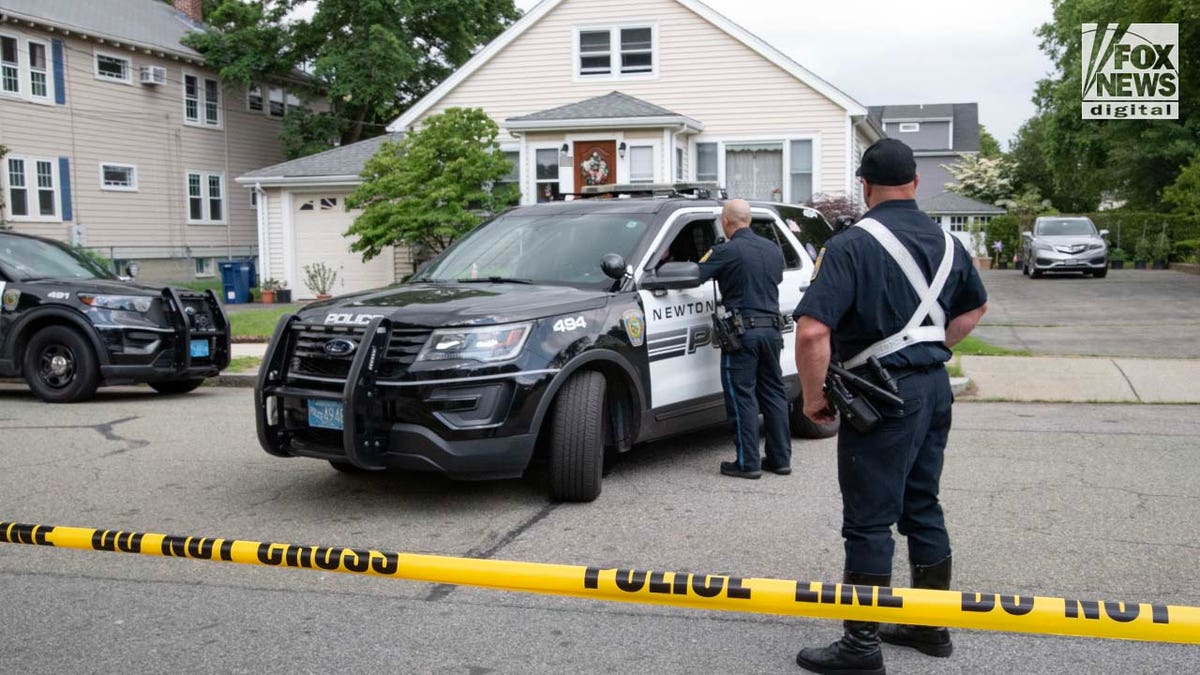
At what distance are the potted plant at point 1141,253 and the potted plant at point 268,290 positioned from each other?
79.7 ft

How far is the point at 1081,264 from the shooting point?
2620 centimetres

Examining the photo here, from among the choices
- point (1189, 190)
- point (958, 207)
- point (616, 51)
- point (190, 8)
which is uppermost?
point (190, 8)

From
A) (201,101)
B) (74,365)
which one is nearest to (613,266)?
(74,365)

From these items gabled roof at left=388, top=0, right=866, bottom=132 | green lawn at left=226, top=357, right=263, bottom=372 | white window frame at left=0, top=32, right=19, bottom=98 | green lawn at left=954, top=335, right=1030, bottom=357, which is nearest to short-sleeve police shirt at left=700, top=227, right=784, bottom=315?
green lawn at left=954, top=335, right=1030, bottom=357

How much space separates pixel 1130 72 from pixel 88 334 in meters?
29.1

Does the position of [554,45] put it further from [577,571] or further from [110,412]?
[577,571]

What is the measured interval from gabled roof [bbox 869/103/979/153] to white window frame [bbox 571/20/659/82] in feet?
157

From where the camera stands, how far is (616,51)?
2312cm

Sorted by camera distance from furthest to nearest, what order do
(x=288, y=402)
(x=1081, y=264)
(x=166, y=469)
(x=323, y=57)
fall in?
(x=323, y=57)
(x=1081, y=264)
(x=166, y=469)
(x=288, y=402)

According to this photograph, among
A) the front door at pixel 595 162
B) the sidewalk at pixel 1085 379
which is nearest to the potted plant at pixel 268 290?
the front door at pixel 595 162

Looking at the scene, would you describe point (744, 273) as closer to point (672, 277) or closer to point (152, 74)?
point (672, 277)

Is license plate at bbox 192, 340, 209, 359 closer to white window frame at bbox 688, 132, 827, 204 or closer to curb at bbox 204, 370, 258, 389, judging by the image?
curb at bbox 204, 370, 258, 389

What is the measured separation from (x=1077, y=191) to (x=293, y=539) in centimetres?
5286

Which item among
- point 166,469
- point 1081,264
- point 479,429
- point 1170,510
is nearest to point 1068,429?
point 1170,510
